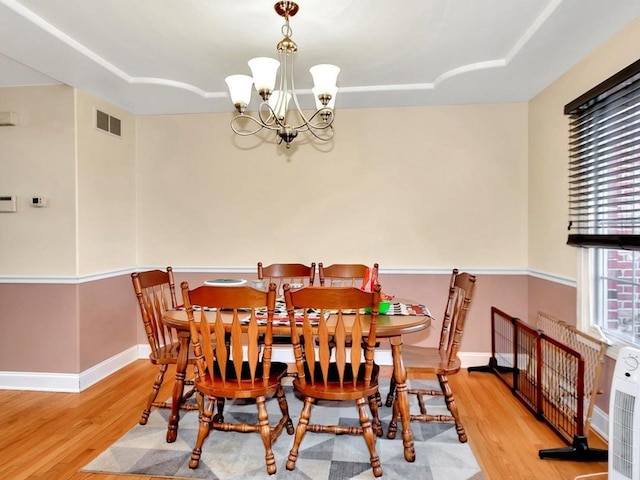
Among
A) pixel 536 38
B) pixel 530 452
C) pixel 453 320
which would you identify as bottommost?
pixel 530 452

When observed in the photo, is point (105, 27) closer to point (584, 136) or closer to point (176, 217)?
point (176, 217)

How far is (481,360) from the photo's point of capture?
3.72 m

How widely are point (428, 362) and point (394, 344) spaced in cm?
36

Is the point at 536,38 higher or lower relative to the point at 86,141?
higher

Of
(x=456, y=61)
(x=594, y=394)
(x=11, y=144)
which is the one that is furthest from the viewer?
(x=11, y=144)

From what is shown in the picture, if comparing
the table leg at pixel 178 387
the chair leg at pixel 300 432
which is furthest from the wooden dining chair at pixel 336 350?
the table leg at pixel 178 387

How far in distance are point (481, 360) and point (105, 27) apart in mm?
3717

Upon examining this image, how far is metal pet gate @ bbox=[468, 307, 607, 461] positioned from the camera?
2199 mm

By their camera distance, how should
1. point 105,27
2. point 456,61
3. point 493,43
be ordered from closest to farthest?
point 105,27 → point 493,43 → point 456,61

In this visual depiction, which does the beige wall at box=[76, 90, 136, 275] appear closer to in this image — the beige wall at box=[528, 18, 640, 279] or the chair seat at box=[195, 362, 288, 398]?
the chair seat at box=[195, 362, 288, 398]

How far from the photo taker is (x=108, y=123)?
3.58 meters

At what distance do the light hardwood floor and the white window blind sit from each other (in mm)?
1186

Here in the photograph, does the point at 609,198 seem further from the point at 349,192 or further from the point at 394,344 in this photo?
the point at 349,192

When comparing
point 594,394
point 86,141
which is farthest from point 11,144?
point 594,394
